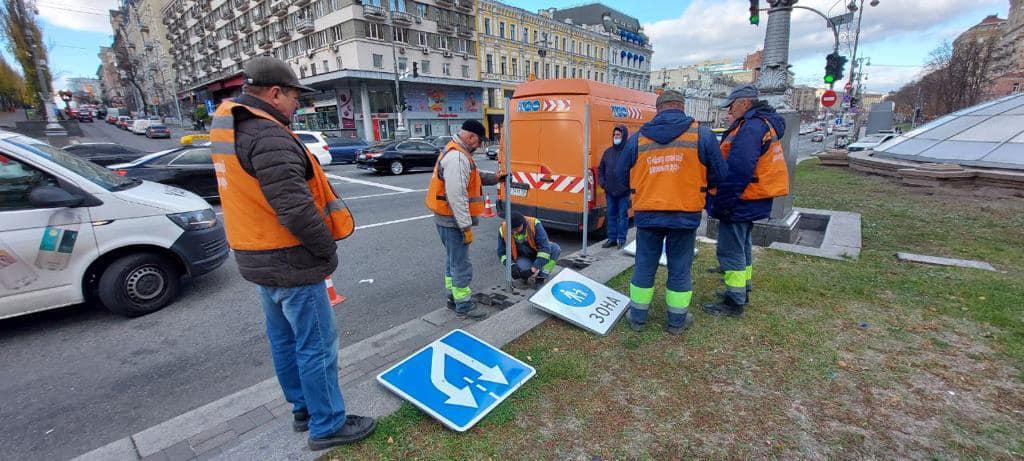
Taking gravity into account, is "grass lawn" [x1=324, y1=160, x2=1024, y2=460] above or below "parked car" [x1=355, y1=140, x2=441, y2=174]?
below

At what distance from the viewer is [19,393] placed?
3174mm

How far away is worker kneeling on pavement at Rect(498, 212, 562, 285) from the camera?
4801mm

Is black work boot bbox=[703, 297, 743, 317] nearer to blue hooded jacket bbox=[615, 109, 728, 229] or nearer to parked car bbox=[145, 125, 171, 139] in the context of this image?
blue hooded jacket bbox=[615, 109, 728, 229]

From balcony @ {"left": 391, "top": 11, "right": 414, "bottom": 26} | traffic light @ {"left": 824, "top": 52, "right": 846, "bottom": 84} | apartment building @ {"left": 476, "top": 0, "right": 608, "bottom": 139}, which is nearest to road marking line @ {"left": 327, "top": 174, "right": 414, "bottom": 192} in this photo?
traffic light @ {"left": 824, "top": 52, "right": 846, "bottom": 84}

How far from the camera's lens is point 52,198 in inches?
144

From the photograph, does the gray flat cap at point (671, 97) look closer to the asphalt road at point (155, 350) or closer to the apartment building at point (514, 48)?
the asphalt road at point (155, 350)

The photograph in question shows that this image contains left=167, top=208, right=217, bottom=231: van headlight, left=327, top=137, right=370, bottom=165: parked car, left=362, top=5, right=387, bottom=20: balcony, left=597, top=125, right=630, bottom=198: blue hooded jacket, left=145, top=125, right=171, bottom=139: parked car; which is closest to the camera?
left=167, top=208, right=217, bottom=231: van headlight

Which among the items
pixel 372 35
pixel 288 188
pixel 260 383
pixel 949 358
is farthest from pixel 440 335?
pixel 372 35

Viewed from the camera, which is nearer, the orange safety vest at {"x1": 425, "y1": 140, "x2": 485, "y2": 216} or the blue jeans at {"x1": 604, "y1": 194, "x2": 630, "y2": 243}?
the orange safety vest at {"x1": 425, "y1": 140, "x2": 485, "y2": 216}

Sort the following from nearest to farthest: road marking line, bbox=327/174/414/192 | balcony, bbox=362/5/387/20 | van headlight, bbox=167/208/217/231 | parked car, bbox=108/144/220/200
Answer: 1. van headlight, bbox=167/208/217/231
2. parked car, bbox=108/144/220/200
3. road marking line, bbox=327/174/414/192
4. balcony, bbox=362/5/387/20

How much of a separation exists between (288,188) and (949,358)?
4415mm

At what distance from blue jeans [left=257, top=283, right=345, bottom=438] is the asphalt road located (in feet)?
4.23

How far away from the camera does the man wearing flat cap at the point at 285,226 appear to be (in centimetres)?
191

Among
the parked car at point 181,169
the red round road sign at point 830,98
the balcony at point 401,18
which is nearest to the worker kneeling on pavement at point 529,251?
the parked car at point 181,169
